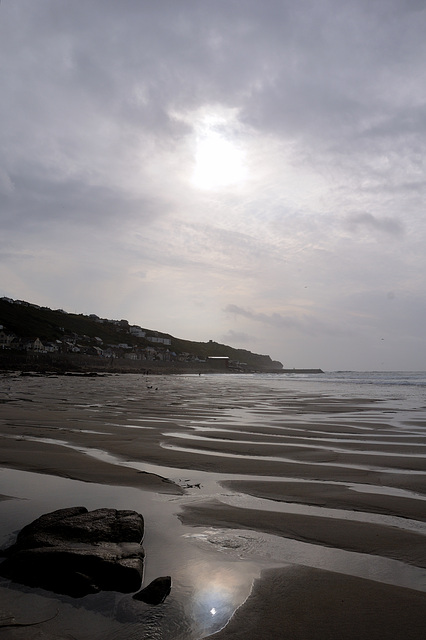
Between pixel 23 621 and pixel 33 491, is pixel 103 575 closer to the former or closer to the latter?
pixel 23 621

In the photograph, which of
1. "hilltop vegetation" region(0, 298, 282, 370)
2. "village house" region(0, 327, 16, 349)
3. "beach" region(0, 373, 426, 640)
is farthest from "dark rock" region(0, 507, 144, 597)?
"hilltop vegetation" region(0, 298, 282, 370)

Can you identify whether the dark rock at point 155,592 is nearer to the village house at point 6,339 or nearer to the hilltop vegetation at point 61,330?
the village house at point 6,339

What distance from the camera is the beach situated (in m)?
1.96

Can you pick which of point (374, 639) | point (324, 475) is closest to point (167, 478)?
point (324, 475)

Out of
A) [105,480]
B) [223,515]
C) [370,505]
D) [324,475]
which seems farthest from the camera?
[324,475]

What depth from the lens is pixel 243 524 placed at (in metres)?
3.20

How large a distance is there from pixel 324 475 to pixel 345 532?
1.73 metres

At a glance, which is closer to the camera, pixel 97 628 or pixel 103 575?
pixel 97 628

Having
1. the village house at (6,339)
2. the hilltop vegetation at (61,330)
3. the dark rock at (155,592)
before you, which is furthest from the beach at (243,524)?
the hilltop vegetation at (61,330)

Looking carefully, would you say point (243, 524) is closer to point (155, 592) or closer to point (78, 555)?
point (155, 592)

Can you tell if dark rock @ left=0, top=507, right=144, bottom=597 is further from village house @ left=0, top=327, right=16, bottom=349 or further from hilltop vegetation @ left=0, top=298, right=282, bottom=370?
hilltop vegetation @ left=0, top=298, right=282, bottom=370

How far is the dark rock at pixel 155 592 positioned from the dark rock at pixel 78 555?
96 millimetres

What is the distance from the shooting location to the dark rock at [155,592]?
2.09 meters

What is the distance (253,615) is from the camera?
78.8 inches
